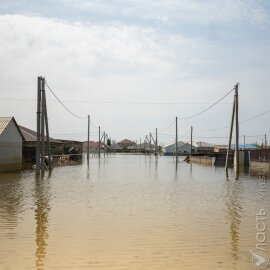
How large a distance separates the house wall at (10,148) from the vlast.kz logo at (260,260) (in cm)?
2308

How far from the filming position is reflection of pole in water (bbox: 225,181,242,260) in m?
8.02

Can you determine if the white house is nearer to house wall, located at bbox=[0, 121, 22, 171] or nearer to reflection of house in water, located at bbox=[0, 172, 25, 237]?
house wall, located at bbox=[0, 121, 22, 171]

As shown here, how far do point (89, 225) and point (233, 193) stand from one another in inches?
367

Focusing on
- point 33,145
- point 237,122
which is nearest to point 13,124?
point 33,145

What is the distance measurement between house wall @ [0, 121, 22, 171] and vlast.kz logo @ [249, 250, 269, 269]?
23.1 meters

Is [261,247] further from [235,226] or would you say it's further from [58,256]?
[58,256]

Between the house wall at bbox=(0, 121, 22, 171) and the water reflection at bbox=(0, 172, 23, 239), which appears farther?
the house wall at bbox=(0, 121, 22, 171)

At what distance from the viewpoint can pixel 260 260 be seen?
676 cm

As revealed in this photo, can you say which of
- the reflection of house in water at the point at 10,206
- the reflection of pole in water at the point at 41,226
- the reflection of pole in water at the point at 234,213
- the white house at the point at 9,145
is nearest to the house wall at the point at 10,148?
the white house at the point at 9,145

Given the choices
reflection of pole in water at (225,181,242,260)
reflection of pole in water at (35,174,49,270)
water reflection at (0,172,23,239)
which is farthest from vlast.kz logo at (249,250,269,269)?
water reflection at (0,172,23,239)

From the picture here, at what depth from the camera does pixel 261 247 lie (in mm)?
7688

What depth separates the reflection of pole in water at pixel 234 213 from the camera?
8.02m

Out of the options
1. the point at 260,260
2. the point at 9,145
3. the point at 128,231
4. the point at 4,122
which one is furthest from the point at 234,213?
the point at 9,145

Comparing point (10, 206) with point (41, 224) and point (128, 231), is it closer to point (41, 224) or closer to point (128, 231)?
point (41, 224)
